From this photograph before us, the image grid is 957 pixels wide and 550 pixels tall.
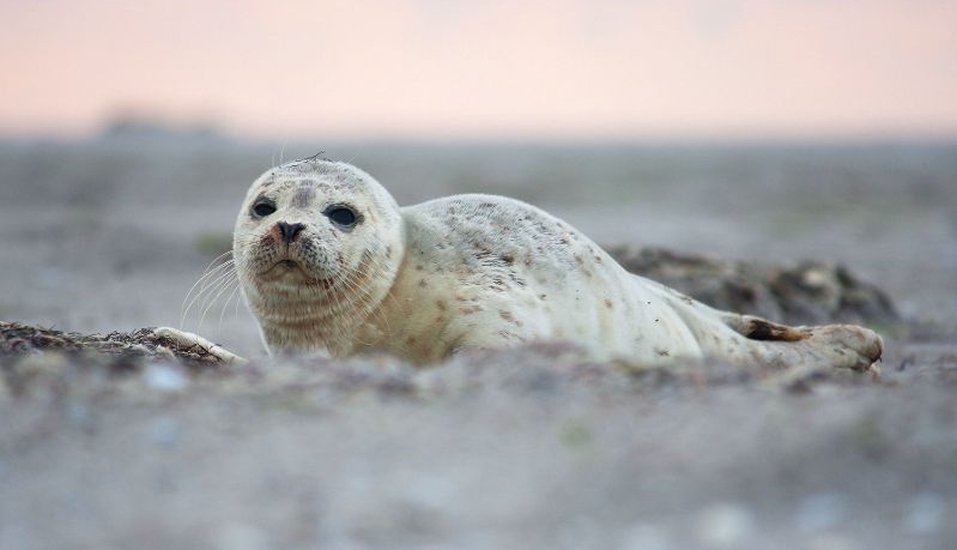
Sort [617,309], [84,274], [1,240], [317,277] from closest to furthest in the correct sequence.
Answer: [317,277] → [617,309] → [84,274] → [1,240]

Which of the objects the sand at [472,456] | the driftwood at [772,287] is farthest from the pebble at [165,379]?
the driftwood at [772,287]

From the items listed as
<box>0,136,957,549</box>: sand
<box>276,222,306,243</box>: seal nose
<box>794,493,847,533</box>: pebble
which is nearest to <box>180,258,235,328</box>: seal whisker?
<box>276,222,306,243</box>: seal nose

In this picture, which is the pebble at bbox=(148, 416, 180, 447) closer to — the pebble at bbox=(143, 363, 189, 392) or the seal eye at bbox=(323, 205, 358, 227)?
the pebble at bbox=(143, 363, 189, 392)

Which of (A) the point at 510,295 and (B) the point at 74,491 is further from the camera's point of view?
(A) the point at 510,295

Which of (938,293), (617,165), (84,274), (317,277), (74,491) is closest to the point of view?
(74,491)

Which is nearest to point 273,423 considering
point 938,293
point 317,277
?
point 317,277

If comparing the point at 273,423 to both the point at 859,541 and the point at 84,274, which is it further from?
the point at 84,274

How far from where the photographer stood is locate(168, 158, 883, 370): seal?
201 inches

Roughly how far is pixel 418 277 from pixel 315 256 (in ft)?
1.49

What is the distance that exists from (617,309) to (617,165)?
130ft

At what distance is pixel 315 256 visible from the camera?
5051mm

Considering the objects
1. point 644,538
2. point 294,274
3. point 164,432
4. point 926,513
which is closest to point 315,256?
point 294,274

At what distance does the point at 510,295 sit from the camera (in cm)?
518

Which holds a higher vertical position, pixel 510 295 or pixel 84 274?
pixel 510 295
